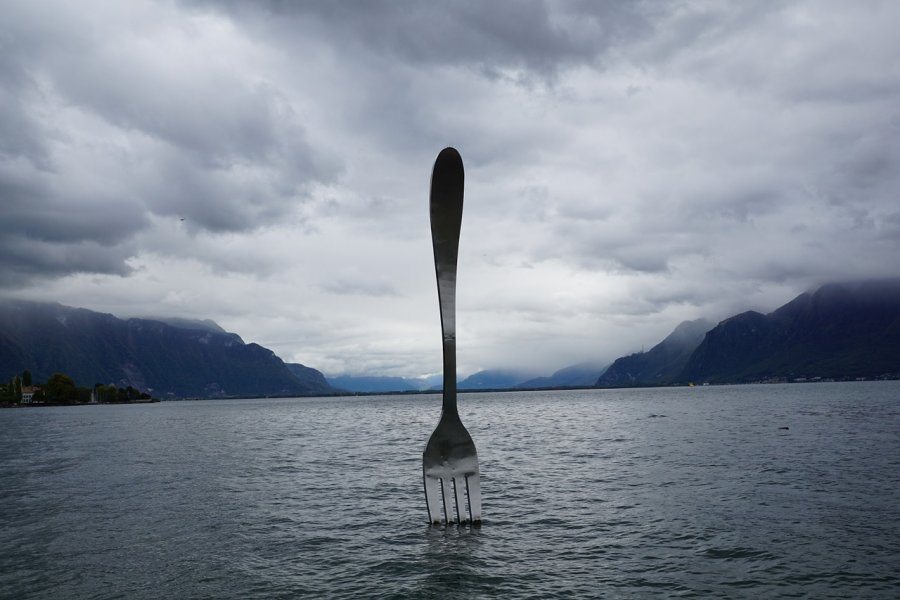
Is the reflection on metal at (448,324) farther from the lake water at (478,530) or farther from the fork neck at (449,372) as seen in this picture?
the lake water at (478,530)

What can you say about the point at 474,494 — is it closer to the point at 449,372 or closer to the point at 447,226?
the point at 449,372

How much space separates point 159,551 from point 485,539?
1149cm

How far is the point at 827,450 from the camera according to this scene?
47844 mm

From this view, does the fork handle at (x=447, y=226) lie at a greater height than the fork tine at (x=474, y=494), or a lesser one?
greater

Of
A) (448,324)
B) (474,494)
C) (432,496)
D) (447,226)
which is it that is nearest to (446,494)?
(432,496)

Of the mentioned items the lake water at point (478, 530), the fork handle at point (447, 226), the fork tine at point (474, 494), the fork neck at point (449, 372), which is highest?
the fork handle at point (447, 226)

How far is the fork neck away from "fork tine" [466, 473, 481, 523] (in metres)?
2.69

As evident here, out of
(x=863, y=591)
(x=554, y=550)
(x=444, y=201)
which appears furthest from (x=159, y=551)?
(x=863, y=591)

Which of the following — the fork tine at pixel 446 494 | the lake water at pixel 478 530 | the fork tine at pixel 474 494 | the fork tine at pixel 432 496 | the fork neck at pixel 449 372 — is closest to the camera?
the lake water at pixel 478 530

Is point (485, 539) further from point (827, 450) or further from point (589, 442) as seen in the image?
point (589, 442)

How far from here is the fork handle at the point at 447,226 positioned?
61.4 ft

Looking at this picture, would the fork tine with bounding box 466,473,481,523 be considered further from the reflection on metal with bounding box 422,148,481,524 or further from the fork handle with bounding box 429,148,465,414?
the fork handle with bounding box 429,148,465,414

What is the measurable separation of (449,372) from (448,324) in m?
1.52

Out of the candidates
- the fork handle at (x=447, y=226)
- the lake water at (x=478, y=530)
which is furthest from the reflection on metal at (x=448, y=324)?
the lake water at (x=478, y=530)
